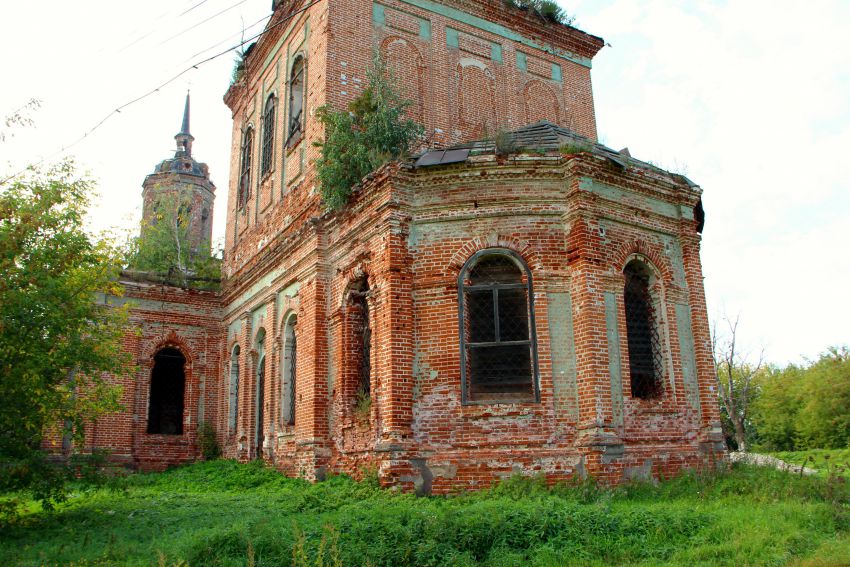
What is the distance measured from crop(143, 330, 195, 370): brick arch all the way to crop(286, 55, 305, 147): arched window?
641 cm

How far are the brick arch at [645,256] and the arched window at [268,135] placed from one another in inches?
399

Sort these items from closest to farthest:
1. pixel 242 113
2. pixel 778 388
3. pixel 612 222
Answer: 1. pixel 612 222
2. pixel 242 113
3. pixel 778 388

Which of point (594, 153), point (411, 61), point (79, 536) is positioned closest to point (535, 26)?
point (411, 61)

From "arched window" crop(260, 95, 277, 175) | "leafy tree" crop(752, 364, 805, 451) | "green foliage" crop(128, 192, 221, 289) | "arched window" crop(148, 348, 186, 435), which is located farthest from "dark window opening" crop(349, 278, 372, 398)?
"leafy tree" crop(752, 364, 805, 451)

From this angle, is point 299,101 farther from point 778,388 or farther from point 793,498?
point 778,388

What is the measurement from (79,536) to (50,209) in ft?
15.0

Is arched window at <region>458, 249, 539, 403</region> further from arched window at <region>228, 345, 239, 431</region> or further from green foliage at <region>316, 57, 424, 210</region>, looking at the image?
arched window at <region>228, 345, 239, 431</region>

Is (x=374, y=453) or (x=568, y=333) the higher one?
(x=568, y=333)

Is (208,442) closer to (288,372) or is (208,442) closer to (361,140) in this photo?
(288,372)

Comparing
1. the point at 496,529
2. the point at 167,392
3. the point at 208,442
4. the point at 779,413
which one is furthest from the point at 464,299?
the point at 779,413

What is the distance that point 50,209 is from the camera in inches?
397

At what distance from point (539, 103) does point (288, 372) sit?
30.2ft

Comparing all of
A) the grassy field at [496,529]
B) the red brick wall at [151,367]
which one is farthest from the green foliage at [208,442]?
the grassy field at [496,529]

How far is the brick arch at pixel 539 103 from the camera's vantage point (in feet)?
57.6
